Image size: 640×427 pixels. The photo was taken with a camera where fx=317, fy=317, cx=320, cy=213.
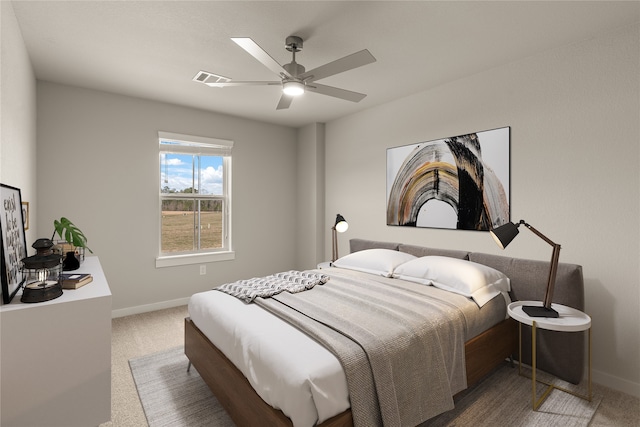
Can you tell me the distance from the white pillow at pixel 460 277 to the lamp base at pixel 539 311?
0.25 meters

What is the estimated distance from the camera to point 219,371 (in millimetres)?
1917

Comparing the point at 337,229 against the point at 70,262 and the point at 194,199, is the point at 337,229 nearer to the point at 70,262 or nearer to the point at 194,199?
the point at 194,199

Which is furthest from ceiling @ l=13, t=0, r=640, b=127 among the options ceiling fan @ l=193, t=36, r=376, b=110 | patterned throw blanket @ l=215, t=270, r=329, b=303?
patterned throw blanket @ l=215, t=270, r=329, b=303

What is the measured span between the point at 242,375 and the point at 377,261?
1793mm

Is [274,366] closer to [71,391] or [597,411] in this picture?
Answer: [71,391]

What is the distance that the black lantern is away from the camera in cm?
142

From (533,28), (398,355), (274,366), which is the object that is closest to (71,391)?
(274,366)

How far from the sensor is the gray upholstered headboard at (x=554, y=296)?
7.61 feet

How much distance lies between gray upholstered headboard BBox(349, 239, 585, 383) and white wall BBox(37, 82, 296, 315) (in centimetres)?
305

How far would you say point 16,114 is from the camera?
86.0 inches

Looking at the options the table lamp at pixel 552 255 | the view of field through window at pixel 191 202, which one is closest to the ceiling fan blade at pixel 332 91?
the table lamp at pixel 552 255

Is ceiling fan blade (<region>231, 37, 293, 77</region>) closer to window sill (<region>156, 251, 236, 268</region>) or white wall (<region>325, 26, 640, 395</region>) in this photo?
white wall (<region>325, 26, 640, 395</region>)

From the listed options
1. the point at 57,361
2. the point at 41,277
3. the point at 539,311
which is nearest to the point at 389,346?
the point at 539,311

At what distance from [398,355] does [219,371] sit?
3.53 ft
